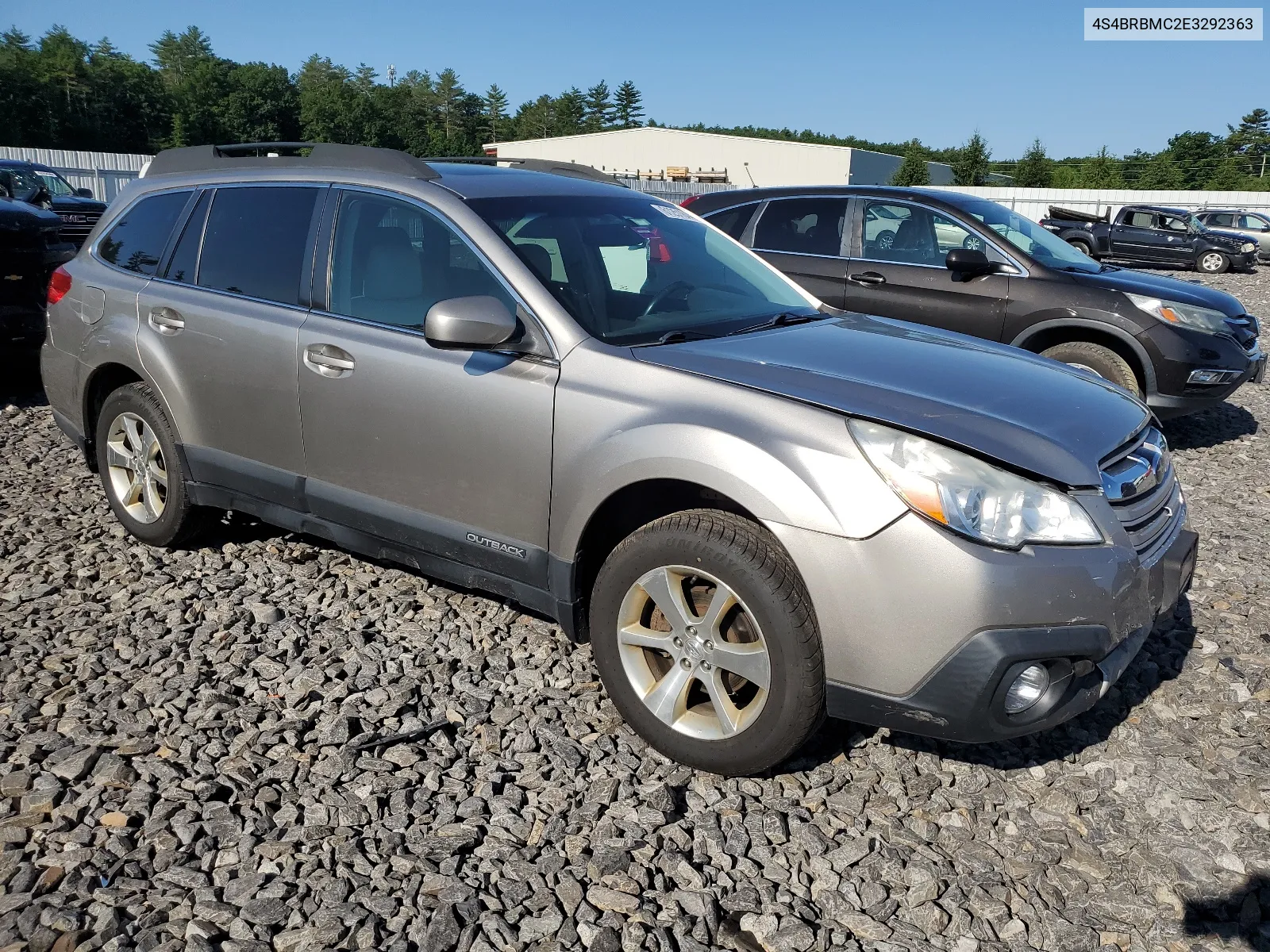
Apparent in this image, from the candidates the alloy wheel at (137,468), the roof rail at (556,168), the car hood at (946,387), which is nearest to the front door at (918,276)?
the roof rail at (556,168)

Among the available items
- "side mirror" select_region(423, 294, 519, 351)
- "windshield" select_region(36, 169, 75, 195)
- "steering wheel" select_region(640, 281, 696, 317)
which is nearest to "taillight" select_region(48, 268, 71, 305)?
"side mirror" select_region(423, 294, 519, 351)

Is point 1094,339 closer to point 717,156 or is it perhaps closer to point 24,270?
point 24,270

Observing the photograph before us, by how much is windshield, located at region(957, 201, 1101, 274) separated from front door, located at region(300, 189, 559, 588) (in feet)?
17.3

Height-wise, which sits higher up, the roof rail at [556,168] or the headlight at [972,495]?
the roof rail at [556,168]

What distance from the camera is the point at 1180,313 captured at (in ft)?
23.1

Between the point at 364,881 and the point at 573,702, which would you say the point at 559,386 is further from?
the point at 364,881

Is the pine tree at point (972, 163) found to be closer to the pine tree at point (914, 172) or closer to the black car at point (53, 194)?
the pine tree at point (914, 172)

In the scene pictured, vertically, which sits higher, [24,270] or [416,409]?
[24,270]

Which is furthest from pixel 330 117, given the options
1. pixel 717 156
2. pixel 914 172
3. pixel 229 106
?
pixel 914 172

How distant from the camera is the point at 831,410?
280 cm

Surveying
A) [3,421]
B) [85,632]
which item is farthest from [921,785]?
[3,421]

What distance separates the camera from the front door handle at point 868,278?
763 cm

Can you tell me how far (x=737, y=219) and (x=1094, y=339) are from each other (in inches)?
115

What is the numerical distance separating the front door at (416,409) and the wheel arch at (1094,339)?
4.90m
